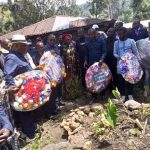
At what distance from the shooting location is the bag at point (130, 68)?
8102 mm

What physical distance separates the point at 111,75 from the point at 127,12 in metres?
64.2

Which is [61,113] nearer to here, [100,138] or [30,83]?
[30,83]

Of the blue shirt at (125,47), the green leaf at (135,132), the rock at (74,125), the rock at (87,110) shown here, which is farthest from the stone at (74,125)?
the blue shirt at (125,47)

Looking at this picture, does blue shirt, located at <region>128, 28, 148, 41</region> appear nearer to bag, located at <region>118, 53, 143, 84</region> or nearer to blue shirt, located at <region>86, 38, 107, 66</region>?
blue shirt, located at <region>86, 38, 107, 66</region>

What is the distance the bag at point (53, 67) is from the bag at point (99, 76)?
0.68m

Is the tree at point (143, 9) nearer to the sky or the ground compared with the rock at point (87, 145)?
nearer to the ground

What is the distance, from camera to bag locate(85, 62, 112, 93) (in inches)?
329

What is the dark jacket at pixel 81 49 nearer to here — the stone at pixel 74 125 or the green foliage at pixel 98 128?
the stone at pixel 74 125

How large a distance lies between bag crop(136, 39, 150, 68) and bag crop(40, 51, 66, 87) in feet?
5.82

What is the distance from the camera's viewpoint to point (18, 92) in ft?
20.2

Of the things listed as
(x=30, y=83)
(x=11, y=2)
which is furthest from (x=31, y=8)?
(x=30, y=83)

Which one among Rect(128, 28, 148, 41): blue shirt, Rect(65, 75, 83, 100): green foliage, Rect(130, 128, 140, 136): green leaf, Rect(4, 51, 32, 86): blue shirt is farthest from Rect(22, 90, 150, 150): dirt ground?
Rect(128, 28, 148, 41): blue shirt

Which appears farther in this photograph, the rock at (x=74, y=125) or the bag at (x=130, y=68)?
the bag at (x=130, y=68)

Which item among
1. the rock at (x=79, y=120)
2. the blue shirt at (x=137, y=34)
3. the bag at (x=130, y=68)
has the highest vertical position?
the blue shirt at (x=137, y=34)
